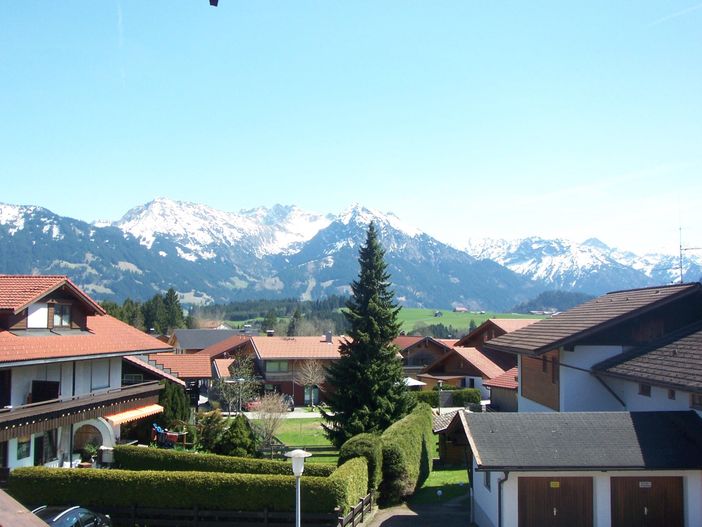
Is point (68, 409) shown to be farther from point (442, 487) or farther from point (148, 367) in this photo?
point (442, 487)

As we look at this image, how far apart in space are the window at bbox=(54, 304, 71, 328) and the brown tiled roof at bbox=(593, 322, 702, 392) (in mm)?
24306

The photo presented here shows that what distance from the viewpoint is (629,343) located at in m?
27.4

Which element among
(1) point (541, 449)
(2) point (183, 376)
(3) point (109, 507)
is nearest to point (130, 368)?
(2) point (183, 376)

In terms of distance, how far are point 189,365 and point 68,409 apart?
28.0 metres

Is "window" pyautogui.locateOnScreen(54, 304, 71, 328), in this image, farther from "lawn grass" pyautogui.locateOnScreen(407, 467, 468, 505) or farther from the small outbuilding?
the small outbuilding

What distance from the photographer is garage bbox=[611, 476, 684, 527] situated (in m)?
19.4

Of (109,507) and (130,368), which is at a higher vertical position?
(130,368)

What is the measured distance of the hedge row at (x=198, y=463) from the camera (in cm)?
2358

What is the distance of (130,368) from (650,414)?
2987 cm

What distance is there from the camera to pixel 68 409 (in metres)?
28.1

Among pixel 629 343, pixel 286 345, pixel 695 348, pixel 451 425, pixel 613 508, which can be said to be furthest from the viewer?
pixel 286 345

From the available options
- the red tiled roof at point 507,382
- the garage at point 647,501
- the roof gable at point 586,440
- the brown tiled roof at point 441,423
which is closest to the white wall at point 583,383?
the roof gable at point 586,440

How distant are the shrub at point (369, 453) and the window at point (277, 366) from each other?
4891cm

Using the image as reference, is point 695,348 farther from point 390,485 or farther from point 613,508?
point 390,485
